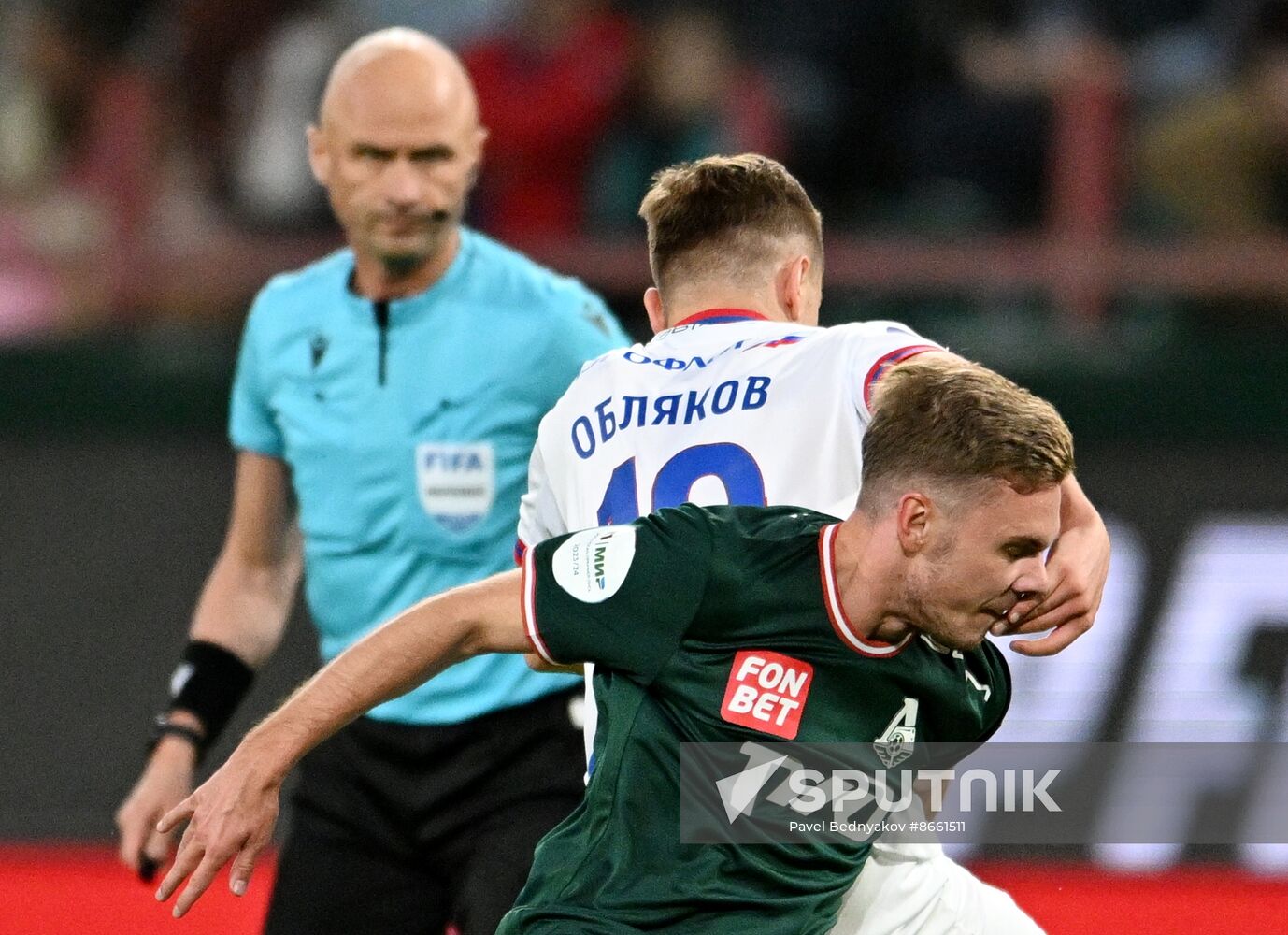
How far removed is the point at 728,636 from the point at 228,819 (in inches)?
27.2

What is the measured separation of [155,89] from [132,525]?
2049 mm

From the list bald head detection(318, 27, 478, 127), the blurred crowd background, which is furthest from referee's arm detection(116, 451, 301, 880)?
the blurred crowd background

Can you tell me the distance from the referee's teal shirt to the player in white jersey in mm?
737

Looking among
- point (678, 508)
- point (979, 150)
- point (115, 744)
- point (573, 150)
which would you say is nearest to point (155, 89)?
point (573, 150)

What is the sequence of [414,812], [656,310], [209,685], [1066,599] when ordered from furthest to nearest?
1. [209,685]
2. [414,812]
3. [656,310]
4. [1066,599]

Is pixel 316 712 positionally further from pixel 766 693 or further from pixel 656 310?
pixel 656 310

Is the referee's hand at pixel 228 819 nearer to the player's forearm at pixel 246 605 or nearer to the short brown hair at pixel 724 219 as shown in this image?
the short brown hair at pixel 724 219

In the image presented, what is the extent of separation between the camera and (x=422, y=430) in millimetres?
3904

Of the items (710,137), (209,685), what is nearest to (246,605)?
(209,685)

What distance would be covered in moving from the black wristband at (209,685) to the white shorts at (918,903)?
159 cm

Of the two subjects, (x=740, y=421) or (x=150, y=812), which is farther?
(x=150, y=812)

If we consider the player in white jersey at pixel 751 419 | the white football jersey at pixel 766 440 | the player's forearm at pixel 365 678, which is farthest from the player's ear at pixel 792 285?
the player's forearm at pixel 365 678

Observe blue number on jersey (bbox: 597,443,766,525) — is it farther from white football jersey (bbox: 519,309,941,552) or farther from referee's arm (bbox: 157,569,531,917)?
referee's arm (bbox: 157,569,531,917)

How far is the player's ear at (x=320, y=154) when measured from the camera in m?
4.11
